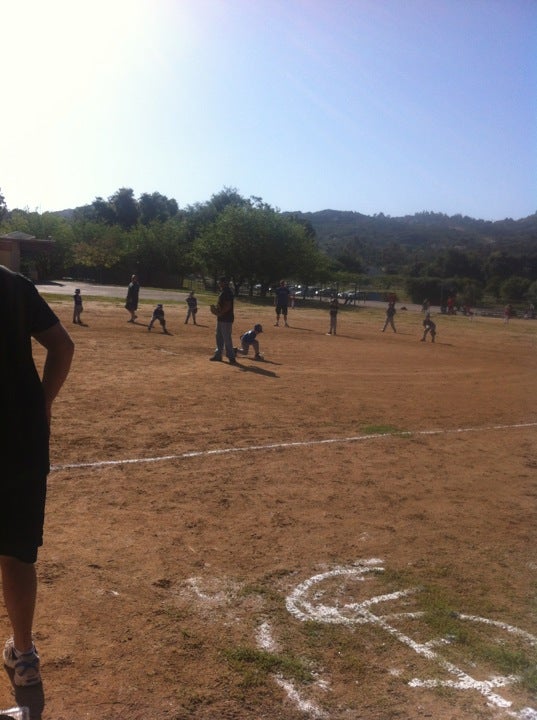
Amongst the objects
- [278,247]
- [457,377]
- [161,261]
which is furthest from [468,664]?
[161,261]

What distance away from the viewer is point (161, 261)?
7556 cm

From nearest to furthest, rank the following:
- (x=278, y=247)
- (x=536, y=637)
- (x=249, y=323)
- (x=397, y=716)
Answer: (x=397, y=716)
(x=536, y=637)
(x=249, y=323)
(x=278, y=247)

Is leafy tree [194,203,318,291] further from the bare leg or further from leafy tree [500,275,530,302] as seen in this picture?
the bare leg

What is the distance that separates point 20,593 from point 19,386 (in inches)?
39.4

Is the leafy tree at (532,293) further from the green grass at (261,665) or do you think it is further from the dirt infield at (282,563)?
the green grass at (261,665)

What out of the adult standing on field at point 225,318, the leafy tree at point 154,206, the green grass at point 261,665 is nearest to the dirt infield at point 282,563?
the green grass at point 261,665

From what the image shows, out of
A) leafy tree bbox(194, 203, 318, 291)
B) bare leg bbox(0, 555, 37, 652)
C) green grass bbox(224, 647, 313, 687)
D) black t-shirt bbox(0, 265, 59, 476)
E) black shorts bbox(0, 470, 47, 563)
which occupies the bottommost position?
green grass bbox(224, 647, 313, 687)

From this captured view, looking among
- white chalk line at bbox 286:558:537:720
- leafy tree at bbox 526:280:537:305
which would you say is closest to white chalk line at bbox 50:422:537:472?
white chalk line at bbox 286:558:537:720

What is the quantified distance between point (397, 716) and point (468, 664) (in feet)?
2.30

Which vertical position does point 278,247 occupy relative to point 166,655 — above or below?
above

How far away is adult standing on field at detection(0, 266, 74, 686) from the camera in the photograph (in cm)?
312

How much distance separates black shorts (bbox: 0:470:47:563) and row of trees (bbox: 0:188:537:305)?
53912mm

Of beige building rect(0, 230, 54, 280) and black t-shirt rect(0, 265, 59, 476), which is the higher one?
beige building rect(0, 230, 54, 280)

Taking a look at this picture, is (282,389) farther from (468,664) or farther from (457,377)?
(468,664)
